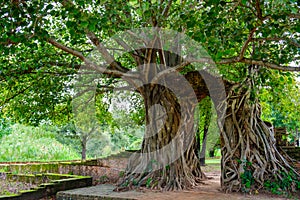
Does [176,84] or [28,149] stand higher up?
[176,84]

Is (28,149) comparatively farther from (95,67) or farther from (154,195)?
(154,195)

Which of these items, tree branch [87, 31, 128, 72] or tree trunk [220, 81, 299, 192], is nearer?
tree branch [87, 31, 128, 72]

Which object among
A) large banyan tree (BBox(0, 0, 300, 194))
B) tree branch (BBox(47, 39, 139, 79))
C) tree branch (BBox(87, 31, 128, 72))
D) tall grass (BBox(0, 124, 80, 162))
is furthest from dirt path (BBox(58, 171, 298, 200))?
tall grass (BBox(0, 124, 80, 162))

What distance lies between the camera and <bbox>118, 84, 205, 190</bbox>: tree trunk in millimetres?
6973

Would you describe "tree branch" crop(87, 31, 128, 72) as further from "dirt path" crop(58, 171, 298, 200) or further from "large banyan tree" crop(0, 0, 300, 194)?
"dirt path" crop(58, 171, 298, 200)

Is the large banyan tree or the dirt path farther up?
the large banyan tree

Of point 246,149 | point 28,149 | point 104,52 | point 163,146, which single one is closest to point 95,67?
point 104,52

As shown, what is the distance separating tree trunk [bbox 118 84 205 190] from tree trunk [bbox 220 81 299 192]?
0.99 meters

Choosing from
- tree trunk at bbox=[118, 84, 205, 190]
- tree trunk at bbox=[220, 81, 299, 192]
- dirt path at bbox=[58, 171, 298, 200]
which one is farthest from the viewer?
tree trunk at bbox=[118, 84, 205, 190]

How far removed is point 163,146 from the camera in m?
7.33

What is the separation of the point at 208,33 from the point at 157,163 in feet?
11.8

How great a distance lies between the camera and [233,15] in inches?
209

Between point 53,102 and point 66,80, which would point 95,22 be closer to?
point 66,80

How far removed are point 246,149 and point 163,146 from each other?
6.23 feet
